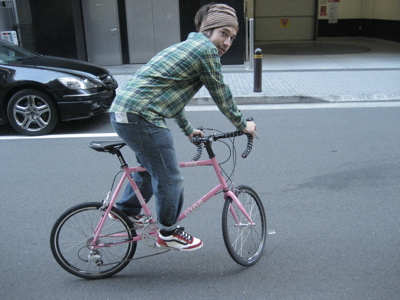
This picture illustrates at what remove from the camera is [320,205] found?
4391 millimetres

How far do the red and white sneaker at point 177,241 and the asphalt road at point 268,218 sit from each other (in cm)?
25

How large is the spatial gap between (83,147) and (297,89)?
17.8 ft

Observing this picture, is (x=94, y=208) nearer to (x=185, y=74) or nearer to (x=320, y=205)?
(x=185, y=74)

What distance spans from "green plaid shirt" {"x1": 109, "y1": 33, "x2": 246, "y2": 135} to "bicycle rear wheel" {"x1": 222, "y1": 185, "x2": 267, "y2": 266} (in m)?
0.83

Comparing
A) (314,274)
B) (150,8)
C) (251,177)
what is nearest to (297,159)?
(251,177)

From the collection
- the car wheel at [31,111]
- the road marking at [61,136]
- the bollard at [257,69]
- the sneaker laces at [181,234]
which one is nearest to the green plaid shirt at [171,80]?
the sneaker laces at [181,234]

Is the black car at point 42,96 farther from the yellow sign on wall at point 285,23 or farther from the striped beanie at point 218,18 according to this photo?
the yellow sign on wall at point 285,23

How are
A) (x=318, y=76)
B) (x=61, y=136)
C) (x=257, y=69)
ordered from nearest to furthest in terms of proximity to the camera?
1. (x=61, y=136)
2. (x=257, y=69)
3. (x=318, y=76)

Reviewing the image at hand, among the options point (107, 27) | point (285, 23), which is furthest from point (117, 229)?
point (285, 23)

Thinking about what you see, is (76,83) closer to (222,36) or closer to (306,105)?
(306,105)

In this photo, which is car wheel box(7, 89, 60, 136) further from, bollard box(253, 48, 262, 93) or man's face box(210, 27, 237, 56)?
man's face box(210, 27, 237, 56)

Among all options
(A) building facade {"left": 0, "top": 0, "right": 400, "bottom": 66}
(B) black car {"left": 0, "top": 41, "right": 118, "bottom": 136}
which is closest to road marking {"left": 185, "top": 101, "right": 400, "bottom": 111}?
(B) black car {"left": 0, "top": 41, "right": 118, "bottom": 136}

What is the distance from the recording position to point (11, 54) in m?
7.79

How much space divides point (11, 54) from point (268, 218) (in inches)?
231
